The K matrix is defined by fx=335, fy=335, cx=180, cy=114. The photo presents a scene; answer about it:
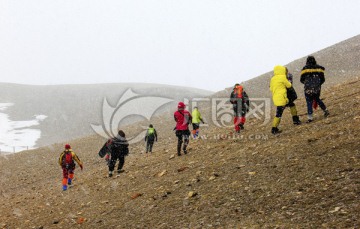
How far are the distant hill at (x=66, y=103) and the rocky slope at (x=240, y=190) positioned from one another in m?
56.1

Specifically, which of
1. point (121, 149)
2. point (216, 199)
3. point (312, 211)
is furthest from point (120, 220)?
point (121, 149)

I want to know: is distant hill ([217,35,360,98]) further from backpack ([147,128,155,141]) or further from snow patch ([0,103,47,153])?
snow patch ([0,103,47,153])

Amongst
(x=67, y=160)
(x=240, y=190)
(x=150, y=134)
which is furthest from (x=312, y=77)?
(x=150, y=134)

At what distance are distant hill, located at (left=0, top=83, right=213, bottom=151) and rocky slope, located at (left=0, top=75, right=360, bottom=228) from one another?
56.1m

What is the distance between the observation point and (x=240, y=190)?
8602 mm

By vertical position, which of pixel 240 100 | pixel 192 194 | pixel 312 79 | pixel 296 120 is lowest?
pixel 192 194

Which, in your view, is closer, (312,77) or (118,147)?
(312,77)

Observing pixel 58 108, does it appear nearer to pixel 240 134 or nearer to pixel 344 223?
pixel 240 134

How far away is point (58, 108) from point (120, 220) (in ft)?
313

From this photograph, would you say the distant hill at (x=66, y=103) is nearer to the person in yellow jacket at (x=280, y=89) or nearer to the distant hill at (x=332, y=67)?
the distant hill at (x=332, y=67)

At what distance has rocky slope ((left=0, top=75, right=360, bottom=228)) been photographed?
6781 millimetres

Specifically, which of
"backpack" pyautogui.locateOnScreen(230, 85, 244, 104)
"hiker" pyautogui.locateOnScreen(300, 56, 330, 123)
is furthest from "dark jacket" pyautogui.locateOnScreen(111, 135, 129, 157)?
"hiker" pyautogui.locateOnScreen(300, 56, 330, 123)

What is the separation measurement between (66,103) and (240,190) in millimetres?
103192

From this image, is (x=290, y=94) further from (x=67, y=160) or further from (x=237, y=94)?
(x=67, y=160)
